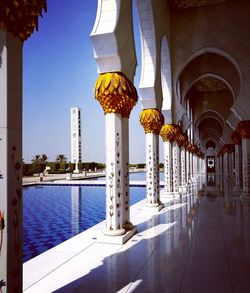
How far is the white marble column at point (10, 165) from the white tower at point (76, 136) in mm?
53061

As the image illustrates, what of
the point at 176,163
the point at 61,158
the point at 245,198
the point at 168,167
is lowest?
the point at 245,198

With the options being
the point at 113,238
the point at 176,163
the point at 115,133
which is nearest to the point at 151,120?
the point at 115,133

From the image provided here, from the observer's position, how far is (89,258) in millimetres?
3941

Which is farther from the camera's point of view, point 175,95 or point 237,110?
point 175,95

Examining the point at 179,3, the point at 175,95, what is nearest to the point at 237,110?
the point at 175,95

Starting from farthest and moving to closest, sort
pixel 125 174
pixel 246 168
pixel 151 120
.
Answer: pixel 246 168
pixel 151 120
pixel 125 174

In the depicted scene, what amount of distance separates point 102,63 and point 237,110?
7230mm

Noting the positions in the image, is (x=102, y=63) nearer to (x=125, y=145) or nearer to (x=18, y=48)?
(x=125, y=145)

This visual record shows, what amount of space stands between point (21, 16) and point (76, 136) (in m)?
55.5

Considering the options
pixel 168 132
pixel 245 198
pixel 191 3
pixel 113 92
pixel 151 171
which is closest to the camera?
pixel 113 92

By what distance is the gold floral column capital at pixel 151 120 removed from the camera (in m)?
7.59

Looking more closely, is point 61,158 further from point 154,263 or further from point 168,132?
point 154,263

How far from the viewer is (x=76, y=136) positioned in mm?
56625

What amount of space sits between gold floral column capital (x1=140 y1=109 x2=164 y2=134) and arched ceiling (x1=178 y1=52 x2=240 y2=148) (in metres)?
7.10
